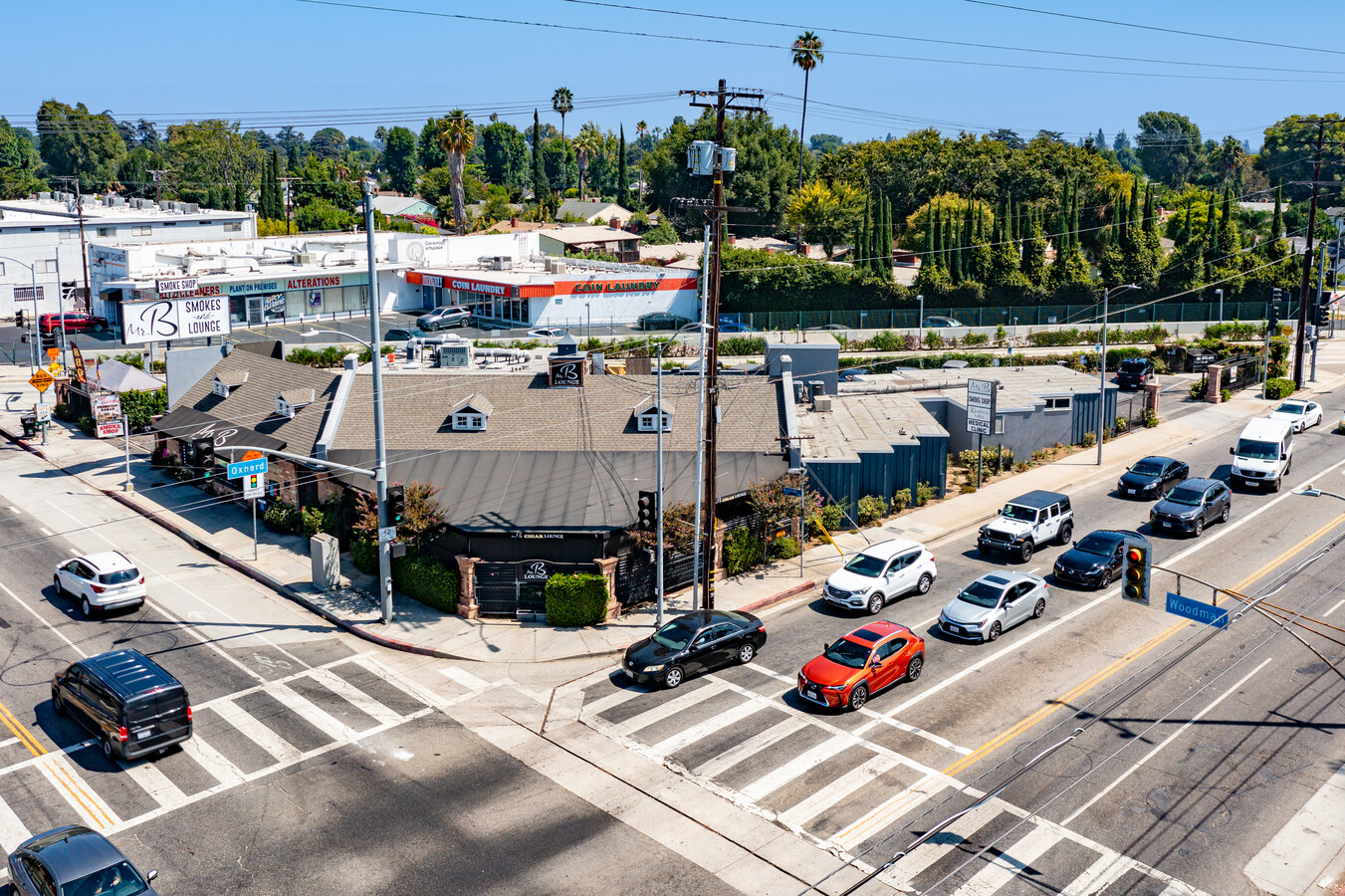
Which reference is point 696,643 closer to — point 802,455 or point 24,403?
point 802,455

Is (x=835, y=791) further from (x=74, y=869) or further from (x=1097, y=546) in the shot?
(x=1097, y=546)

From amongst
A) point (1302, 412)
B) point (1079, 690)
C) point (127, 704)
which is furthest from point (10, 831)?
point (1302, 412)

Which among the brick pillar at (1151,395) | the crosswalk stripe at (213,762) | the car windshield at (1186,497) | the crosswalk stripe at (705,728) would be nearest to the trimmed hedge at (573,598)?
the crosswalk stripe at (705,728)

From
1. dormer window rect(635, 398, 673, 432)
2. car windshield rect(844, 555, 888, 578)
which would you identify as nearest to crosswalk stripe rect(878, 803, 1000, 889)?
car windshield rect(844, 555, 888, 578)

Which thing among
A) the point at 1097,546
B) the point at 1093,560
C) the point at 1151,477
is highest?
the point at 1151,477

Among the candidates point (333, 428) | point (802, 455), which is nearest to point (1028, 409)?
point (802, 455)

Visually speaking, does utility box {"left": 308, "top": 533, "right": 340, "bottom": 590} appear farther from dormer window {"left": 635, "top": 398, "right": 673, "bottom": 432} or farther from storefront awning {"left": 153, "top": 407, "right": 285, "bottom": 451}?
dormer window {"left": 635, "top": 398, "right": 673, "bottom": 432}
